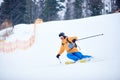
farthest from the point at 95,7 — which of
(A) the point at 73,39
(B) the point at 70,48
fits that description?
(B) the point at 70,48

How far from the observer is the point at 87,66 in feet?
10.7

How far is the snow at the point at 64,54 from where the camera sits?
10.2 feet

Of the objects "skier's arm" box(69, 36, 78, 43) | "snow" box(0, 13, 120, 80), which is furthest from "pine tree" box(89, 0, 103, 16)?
"skier's arm" box(69, 36, 78, 43)

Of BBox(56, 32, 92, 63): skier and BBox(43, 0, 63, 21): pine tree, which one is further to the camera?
BBox(43, 0, 63, 21): pine tree

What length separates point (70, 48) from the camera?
11.2ft

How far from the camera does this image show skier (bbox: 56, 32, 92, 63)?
335 cm

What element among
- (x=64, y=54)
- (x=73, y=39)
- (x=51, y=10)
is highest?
(x=51, y=10)

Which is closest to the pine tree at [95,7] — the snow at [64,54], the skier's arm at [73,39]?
the snow at [64,54]

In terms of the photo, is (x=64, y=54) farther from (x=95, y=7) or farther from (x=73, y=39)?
(x=95, y=7)

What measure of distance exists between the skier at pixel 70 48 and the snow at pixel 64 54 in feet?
0.16

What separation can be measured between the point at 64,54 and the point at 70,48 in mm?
121

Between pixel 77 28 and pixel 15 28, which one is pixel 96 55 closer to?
pixel 77 28

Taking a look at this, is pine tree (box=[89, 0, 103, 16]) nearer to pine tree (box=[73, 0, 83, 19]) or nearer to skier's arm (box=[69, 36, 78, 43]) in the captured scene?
pine tree (box=[73, 0, 83, 19])

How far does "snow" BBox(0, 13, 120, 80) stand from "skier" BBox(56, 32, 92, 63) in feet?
0.16
